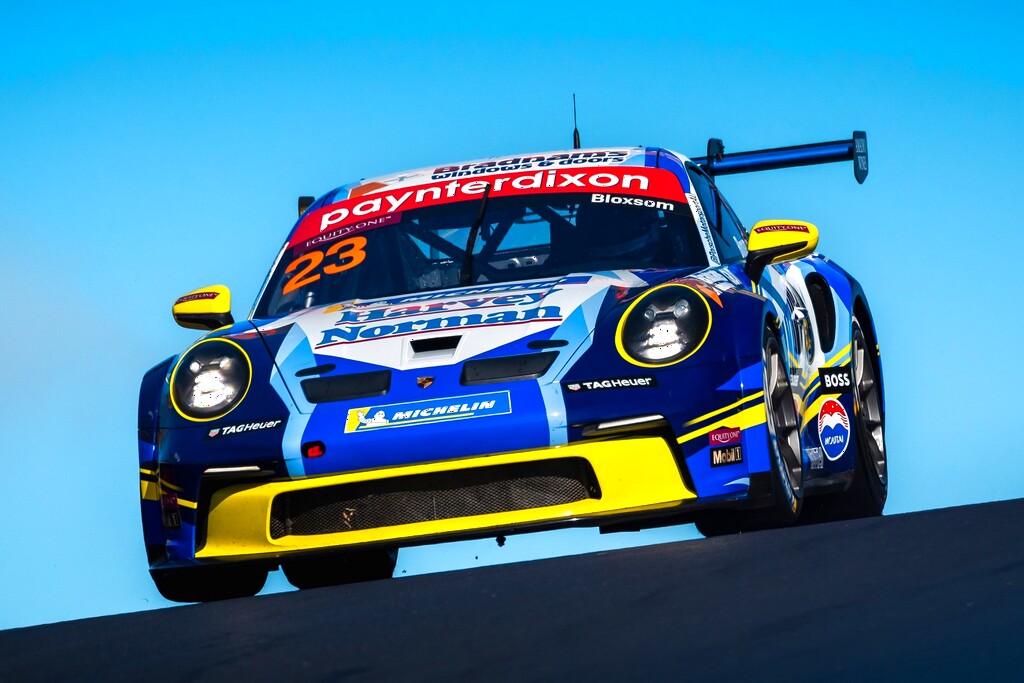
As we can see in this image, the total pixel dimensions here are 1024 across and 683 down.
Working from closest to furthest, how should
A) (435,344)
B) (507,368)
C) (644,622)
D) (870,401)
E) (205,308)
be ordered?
(644,622) → (507,368) → (435,344) → (205,308) → (870,401)

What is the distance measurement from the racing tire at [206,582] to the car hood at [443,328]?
662mm

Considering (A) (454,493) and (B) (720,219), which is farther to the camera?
(B) (720,219)

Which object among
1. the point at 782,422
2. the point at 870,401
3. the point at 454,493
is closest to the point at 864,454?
the point at 870,401

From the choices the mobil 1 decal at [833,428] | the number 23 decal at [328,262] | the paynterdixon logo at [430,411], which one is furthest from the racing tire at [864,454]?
the paynterdixon logo at [430,411]

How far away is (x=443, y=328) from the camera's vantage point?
17.5ft

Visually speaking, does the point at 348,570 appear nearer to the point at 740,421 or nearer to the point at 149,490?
the point at 149,490

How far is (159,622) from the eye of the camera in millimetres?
4656

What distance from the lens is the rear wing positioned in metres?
11.0

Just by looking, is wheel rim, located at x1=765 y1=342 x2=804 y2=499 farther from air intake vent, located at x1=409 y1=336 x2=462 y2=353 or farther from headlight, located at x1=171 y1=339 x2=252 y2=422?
headlight, located at x1=171 y1=339 x2=252 y2=422

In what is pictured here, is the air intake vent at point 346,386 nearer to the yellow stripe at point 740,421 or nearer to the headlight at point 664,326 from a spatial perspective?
the headlight at point 664,326

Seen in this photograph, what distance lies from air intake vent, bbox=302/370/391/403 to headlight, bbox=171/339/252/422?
0.72 feet

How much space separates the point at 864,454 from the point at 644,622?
3.67m

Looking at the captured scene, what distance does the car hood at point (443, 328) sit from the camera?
5.20 m

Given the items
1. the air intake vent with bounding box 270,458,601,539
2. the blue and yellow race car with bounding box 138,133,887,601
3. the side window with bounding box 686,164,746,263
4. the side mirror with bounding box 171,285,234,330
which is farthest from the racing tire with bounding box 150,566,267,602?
the side window with bounding box 686,164,746,263
